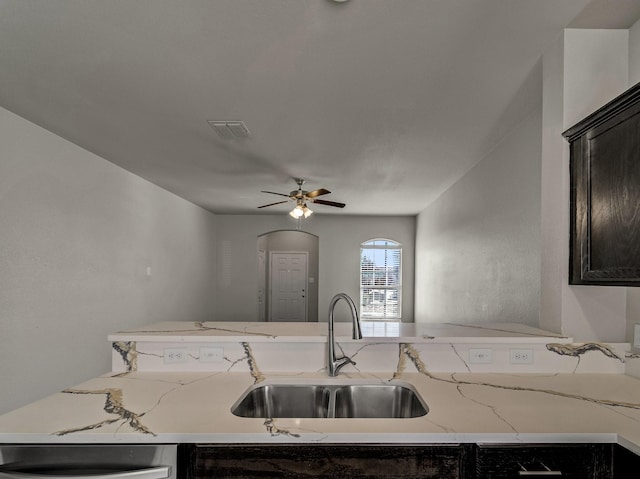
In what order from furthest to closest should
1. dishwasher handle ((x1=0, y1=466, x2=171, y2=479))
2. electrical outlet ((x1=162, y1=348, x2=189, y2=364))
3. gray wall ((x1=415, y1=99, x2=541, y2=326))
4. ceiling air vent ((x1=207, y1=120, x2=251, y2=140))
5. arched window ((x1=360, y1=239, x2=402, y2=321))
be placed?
1. arched window ((x1=360, y1=239, x2=402, y2=321))
2. ceiling air vent ((x1=207, y1=120, x2=251, y2=140))
3. gray wall ((x1=415, y1=99, x2=541, y2=326))
4. electrical outlet ((x1=162, y1=348, x2=189, y2=364))
5. dishwasher handle ((x1=0, y1=466, x2=171, y2=479))

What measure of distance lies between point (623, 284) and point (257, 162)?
3.44m

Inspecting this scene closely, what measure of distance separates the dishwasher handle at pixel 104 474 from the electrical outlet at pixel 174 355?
0.63 metres

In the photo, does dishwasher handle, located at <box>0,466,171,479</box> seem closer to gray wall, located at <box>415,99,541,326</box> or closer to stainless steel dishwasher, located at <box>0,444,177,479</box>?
stainless steel dishwasher, located at <box>0,444,177,479</box>

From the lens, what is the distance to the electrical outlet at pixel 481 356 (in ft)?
5.67

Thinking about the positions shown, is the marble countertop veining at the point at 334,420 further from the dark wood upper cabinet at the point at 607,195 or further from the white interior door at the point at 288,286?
the white interior door at the point at 288,286

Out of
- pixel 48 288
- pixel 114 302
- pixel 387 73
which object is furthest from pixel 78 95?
pixel 114 302

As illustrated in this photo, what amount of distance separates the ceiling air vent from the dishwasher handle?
99.6 inches

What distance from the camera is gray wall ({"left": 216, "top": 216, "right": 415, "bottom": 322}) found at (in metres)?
8.05

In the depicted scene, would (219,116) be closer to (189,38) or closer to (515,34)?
(189,38)

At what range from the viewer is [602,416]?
124 cm

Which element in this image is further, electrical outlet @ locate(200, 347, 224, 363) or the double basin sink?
electrical outlet @ locate(200, 347, 224, 363)

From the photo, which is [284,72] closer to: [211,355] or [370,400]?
[211,355]

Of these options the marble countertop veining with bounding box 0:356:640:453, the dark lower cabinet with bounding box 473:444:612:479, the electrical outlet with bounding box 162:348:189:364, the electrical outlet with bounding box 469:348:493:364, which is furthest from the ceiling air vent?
the dark lower cabinet with bounding box 473:444:612:479

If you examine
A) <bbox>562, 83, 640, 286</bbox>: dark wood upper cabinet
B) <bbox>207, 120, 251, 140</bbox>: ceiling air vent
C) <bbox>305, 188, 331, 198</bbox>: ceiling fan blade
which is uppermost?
<bbox>207, 120, 251, 140</bbox>: ceiling air vent
